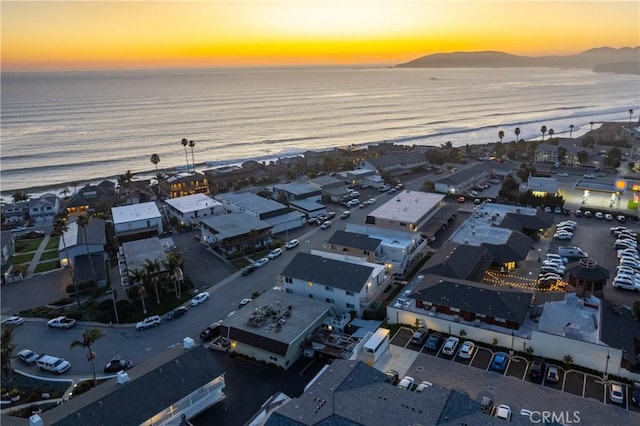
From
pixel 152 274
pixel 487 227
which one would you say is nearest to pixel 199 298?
pixel 152 274

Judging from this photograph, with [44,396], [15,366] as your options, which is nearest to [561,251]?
[44,396]

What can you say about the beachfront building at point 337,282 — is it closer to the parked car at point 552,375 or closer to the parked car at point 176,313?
the parked car at point 176,313

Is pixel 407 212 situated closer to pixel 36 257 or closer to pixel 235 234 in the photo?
pixel 235 234

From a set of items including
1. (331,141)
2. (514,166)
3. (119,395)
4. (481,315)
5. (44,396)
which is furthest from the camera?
(331,141)

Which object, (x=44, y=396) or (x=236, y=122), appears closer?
(x=44, y=396)

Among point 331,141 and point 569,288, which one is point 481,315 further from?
point 331,141

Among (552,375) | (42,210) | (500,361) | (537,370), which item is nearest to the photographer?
(552,375)

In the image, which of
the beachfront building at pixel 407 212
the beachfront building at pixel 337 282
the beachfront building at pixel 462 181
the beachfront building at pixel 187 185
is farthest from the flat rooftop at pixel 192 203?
the beachfront building at pixel 462 181
